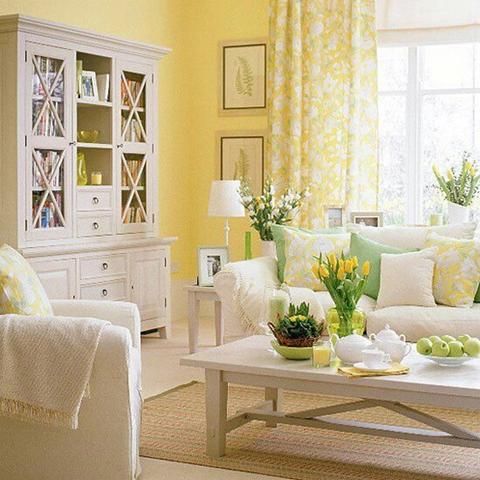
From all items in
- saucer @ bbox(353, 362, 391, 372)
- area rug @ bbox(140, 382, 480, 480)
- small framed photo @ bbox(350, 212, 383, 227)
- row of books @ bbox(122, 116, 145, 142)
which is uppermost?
row of books @ bbox(122, 116, 145, 142)

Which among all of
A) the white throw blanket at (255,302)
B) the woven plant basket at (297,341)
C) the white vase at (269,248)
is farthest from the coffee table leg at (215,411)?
the white vase at (269,248)

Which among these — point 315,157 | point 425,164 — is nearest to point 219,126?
point 315,157

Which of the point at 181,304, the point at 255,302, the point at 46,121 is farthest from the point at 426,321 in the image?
the point at 181,304

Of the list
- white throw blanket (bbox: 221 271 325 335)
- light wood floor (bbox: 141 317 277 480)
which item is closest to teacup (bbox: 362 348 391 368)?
light wood floor (bbox: 141 317 277 480)

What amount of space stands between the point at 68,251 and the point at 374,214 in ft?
6.68

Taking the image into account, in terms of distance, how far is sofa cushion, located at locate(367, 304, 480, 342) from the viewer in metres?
5.02

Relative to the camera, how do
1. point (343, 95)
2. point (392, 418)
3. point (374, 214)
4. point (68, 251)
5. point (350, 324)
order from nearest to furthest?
point (350, 324) < point (392, 418) < point (68, 251) < point (374, 214) < point (343, 95)

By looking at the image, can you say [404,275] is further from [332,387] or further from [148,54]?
[148,54]

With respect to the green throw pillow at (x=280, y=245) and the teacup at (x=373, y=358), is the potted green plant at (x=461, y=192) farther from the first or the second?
the teacup at (x=373, y=358)

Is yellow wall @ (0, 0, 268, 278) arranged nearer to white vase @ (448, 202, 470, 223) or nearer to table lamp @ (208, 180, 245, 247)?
table lamp @ (208, 180, 245, 247)

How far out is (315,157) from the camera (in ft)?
24.2

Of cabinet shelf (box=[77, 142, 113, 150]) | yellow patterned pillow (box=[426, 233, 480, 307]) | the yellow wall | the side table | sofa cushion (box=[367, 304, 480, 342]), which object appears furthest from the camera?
the yellow wall

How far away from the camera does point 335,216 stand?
265 inches

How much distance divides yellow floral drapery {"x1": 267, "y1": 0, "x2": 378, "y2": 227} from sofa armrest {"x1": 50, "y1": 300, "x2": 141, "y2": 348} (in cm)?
320
